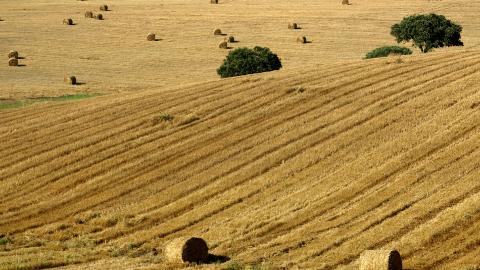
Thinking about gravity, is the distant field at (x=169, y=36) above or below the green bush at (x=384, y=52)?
above

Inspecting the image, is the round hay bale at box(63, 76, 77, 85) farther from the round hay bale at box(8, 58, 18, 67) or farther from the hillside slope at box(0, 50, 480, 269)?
the hillside slope at box(0, 50, 480, 269)

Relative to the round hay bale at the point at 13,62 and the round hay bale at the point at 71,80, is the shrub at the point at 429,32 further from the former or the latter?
the round hay bale at the point at 13,62

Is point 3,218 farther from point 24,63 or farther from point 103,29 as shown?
point 103,29

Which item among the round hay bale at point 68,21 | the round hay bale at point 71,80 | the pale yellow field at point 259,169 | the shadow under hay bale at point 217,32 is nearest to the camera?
the pale yellow field at point 259,169

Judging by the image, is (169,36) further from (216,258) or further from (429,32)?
(216,258)

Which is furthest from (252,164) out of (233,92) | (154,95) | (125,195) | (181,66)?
(181,66)

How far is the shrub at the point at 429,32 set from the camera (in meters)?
68.8

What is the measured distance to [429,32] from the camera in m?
68.9

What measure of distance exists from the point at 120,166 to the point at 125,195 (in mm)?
3579

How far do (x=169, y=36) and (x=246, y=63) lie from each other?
2511 centimetres

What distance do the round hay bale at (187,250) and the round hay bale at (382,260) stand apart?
4454 millimetres

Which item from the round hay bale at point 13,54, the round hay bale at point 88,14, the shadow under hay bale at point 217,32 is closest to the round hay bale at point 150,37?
the shadow under hay bale at point 217,32

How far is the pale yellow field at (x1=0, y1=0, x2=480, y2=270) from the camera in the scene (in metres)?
24.6

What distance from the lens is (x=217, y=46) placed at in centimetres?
7838
